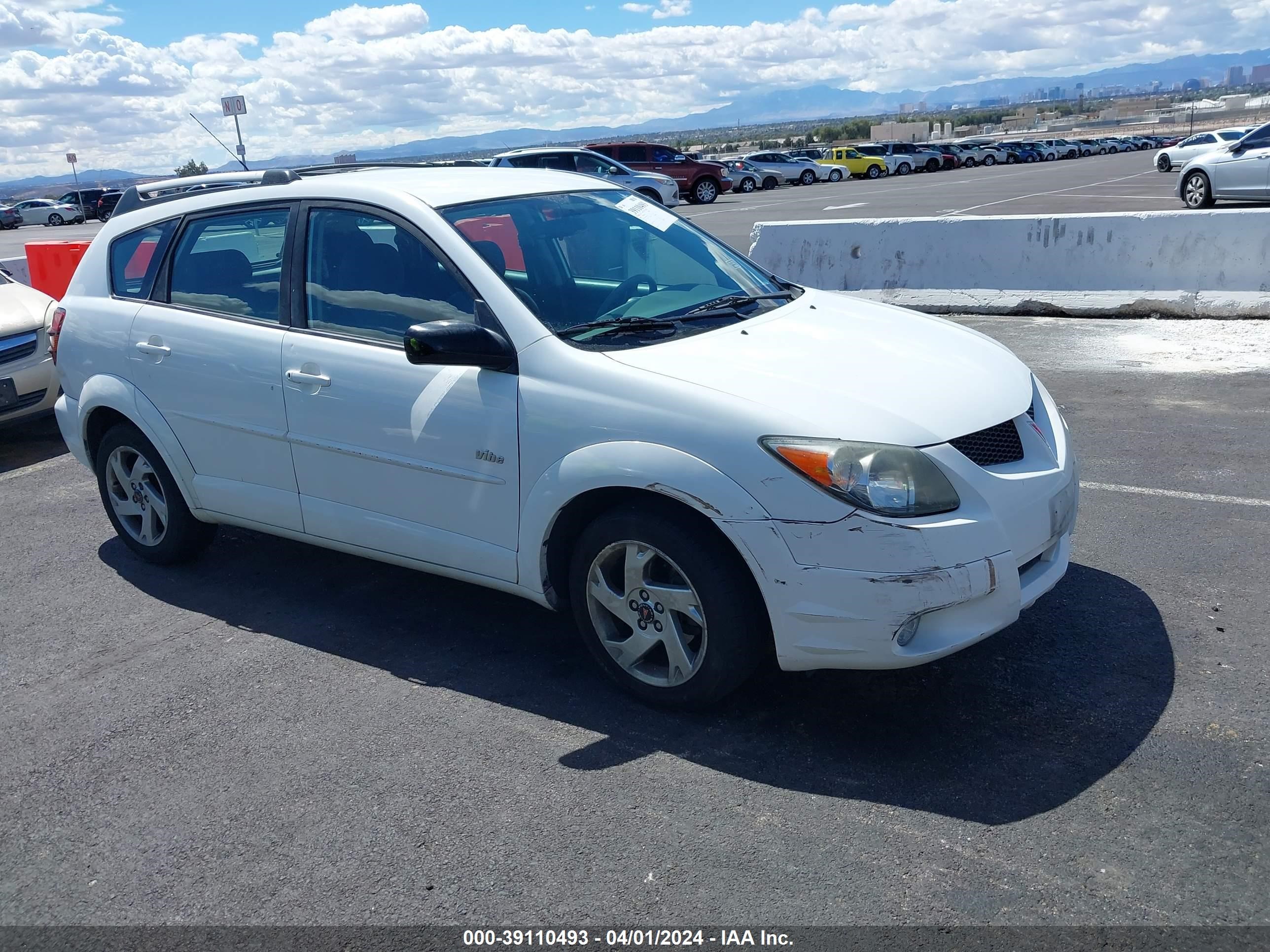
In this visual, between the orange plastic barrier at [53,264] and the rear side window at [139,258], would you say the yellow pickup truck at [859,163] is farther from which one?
the rear side window at [139,258]

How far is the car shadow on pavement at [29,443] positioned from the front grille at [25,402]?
25 centimetres

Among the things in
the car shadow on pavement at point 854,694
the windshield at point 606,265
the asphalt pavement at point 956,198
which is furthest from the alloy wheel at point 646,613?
the asphalt pavement at point 956,198

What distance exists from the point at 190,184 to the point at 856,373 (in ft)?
13.5

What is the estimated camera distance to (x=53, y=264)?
1226cm

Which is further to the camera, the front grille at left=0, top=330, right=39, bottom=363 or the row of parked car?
the row of parked car

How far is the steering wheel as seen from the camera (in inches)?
164

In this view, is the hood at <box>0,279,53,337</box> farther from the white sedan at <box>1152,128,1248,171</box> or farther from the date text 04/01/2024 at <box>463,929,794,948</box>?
the white sedan at <box>1152,128,1248,171</box>

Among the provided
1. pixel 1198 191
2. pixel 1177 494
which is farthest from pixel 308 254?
pixel 1198 191

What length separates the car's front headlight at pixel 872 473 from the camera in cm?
331

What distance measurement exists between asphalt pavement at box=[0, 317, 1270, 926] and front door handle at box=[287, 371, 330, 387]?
1.05 meters

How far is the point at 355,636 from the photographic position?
4613 millimetres

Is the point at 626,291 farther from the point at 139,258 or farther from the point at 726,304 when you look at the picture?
the point at 139,258

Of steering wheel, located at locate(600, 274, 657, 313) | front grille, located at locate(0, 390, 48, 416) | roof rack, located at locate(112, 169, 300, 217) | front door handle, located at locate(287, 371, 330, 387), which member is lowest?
front grille, located at locate(0, 390, 48, 416)

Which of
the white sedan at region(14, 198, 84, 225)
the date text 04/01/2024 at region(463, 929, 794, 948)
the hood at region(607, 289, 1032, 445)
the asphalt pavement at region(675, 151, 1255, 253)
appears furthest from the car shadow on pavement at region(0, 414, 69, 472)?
the white sedan at region(14, 198, 84, 225)
